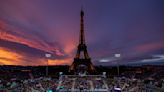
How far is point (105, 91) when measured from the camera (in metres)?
37.2

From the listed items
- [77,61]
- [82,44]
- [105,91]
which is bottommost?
[105,91]

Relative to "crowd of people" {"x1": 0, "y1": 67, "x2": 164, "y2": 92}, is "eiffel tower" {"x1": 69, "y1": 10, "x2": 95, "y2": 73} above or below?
above

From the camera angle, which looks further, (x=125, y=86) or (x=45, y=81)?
(x=45, y=81)

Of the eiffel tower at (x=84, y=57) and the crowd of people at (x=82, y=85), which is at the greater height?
the eiffel tower at (x=84, y=57)

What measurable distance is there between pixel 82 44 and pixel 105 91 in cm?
2080

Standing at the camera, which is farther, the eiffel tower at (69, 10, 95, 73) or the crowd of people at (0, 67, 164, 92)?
the eiffel tower at (69, 10, 95, 73)

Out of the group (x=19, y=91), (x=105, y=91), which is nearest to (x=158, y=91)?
(x=105, y=91)

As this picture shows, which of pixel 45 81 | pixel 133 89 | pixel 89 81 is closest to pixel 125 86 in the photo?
pixel 133 89

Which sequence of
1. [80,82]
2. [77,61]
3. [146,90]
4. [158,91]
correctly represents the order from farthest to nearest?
[77,61] < [80,82] < [146,90] < [158,91]

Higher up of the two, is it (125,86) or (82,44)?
(82,44)

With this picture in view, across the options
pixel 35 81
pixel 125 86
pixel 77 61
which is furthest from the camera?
pixel 77 61

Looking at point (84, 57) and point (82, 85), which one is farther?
point (84, 57)

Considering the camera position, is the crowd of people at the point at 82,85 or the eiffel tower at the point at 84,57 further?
the eiffel tower at the point at 84,57

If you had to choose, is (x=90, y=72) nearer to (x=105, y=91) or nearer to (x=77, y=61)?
(x=77, y=61)
